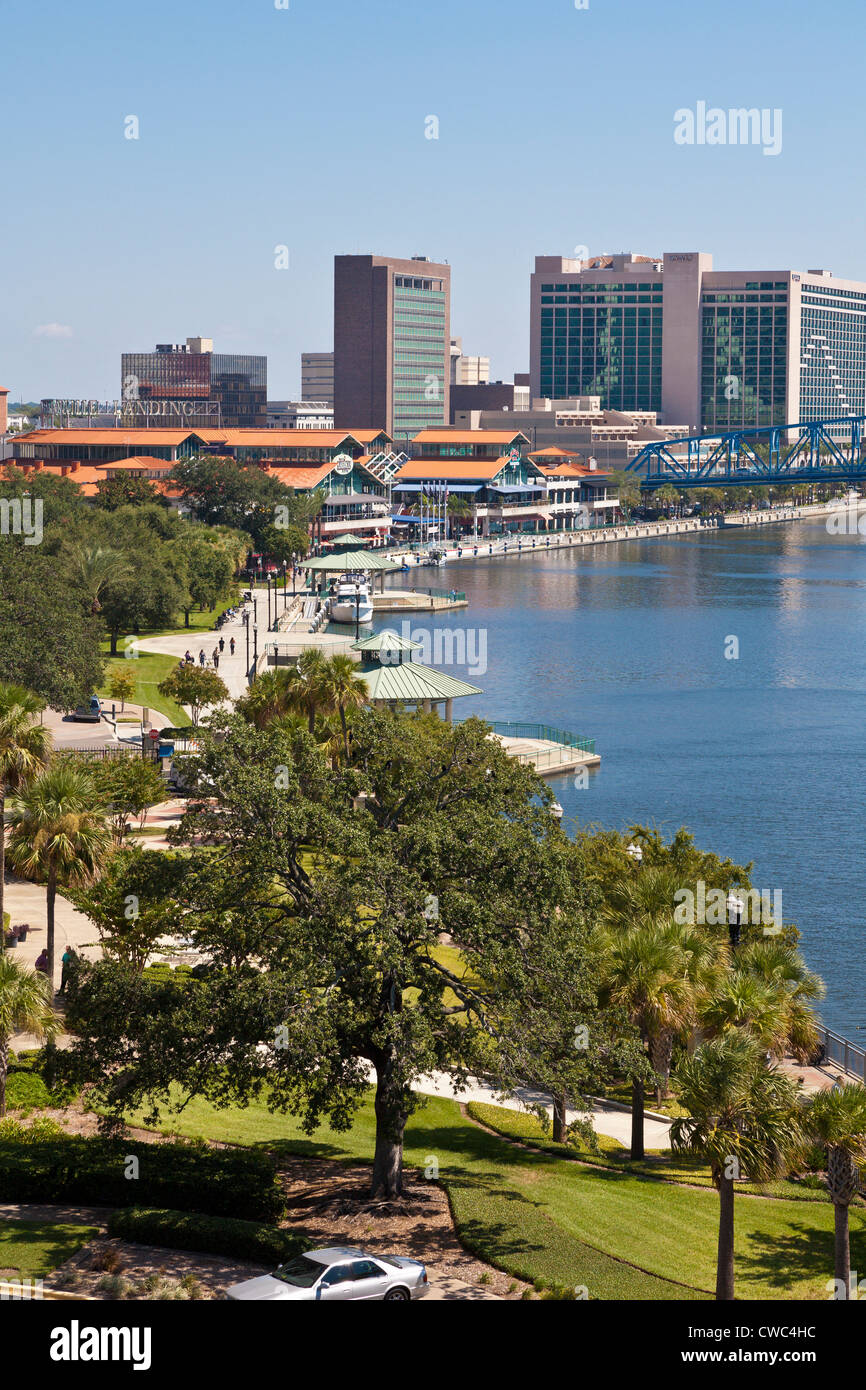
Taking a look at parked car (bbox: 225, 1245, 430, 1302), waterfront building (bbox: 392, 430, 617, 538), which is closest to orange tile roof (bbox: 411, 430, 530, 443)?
waterfront building (bbox: 392, 430, 617, 538)

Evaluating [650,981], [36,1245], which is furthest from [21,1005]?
[650,981]

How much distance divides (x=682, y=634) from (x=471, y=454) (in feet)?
281

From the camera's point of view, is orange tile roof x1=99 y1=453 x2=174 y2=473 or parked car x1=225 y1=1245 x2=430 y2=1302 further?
orange tile roof x1=99 y1=453 x2=174 y2=473

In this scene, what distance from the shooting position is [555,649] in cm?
10519

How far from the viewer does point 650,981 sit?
958 inches

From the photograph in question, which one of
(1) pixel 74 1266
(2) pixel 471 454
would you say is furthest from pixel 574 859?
(2) pixel 471 454

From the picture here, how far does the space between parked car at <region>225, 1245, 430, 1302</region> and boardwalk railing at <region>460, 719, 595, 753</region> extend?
163ft

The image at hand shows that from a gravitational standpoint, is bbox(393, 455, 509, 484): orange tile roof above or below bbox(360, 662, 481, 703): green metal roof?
above

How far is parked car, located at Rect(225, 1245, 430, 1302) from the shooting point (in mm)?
16922

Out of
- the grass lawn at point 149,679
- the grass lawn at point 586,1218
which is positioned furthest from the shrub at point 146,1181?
the grass lawn at point 149,679

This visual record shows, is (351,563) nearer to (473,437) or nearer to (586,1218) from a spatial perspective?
(586,1218)

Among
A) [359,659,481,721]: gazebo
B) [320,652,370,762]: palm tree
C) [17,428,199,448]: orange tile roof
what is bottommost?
[359,659,481,721]: gazebo

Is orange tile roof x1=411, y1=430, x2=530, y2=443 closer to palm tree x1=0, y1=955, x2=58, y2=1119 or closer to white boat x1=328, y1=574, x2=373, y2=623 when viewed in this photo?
white boat x1=328, y1=574, x2=373, y2=623
